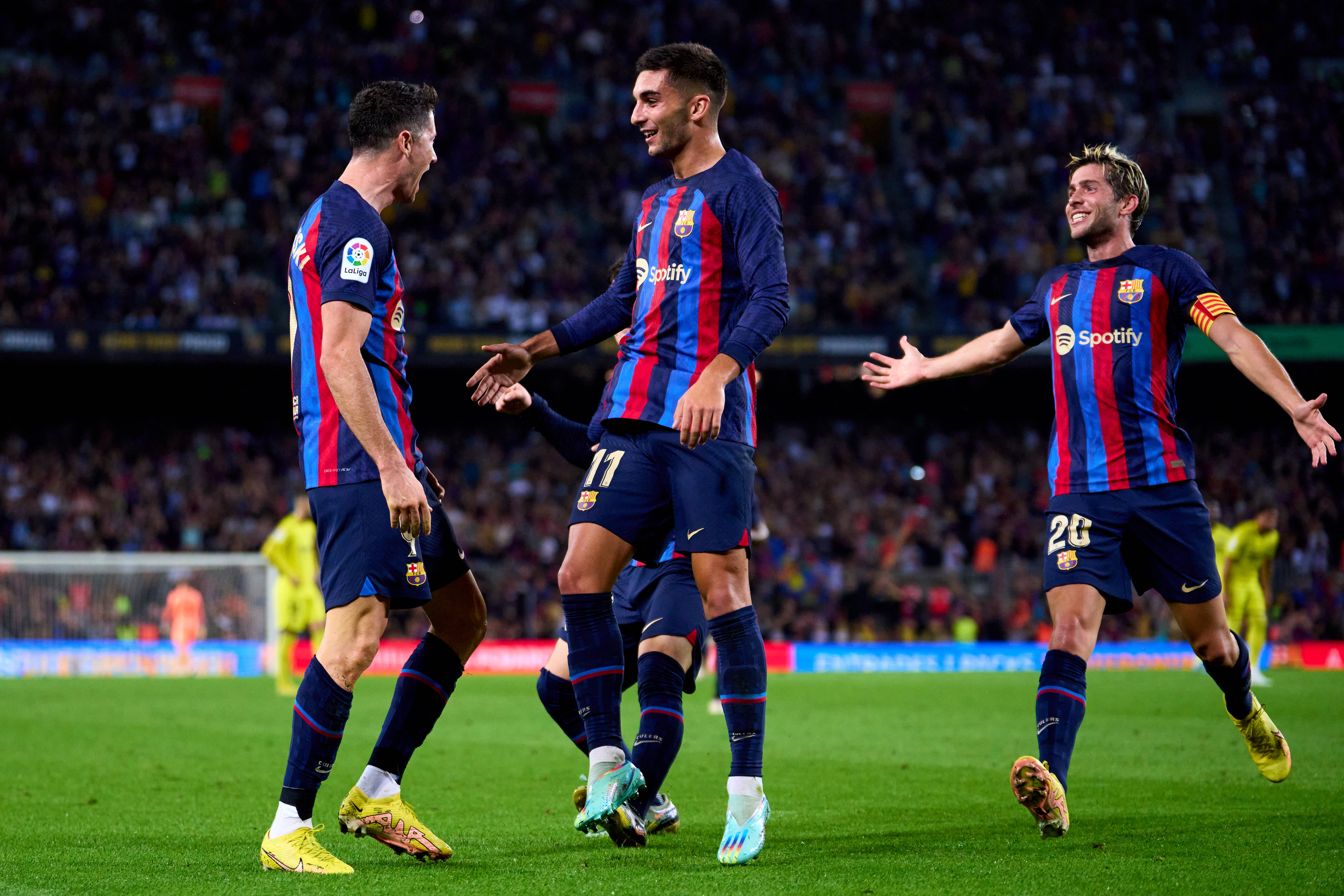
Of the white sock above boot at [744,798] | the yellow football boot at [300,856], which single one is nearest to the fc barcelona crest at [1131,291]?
the white sock above boot at [744,798]

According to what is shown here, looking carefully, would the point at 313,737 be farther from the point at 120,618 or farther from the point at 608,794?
the point at 120,618

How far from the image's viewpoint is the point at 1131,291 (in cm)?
569

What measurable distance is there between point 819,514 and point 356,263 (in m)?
21.8

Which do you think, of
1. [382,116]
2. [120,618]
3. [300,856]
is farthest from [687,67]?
[120,618]

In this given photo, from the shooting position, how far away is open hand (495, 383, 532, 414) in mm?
5566

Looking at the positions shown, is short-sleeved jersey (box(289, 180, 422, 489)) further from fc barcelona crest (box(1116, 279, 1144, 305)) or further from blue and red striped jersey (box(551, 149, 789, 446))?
fc barcelona crest (box(1116, 279, 1144, 305))

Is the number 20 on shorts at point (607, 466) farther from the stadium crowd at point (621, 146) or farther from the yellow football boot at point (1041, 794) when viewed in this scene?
the stadium crowd at point (621, 146)

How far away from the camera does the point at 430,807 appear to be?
654 cm

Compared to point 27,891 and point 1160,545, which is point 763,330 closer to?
point 1160,545

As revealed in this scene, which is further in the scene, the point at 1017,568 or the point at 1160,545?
the point at 1017,568

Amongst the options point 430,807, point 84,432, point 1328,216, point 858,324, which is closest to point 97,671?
point 84,432

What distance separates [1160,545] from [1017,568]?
19263 millimetres

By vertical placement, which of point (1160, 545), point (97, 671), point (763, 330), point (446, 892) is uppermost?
point (763, 330)

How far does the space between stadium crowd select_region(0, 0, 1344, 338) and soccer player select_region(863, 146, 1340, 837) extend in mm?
19838
